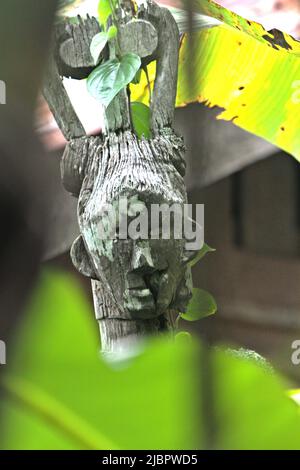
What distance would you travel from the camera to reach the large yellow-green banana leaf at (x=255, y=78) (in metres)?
0.94

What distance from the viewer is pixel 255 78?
40.7 inches

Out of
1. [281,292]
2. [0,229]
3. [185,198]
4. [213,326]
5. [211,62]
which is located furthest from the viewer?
[281,292]

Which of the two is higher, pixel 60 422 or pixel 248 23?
pixel 248 23

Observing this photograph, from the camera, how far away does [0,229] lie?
19cm

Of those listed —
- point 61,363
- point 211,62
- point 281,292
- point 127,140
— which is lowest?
point 281,292

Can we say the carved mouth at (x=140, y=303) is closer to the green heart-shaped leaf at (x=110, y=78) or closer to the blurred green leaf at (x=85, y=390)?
the green heart-shaped leaf at (x=110, y=78)

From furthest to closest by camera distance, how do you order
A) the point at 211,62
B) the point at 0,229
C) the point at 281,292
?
the point at 281,292, the point at 211,62, the point at 0,229

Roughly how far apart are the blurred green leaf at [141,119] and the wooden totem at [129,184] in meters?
0.01

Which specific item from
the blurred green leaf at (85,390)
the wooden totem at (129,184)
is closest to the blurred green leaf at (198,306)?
the wooden totem at (129,184)

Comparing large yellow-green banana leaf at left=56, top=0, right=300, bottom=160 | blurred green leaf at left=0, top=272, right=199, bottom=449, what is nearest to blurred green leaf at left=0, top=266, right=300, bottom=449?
blurred green leaf at left=0, top=272, right=199, bottom=449

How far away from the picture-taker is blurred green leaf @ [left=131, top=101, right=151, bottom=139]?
0.69 meters

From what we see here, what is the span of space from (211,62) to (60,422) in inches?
31.0
